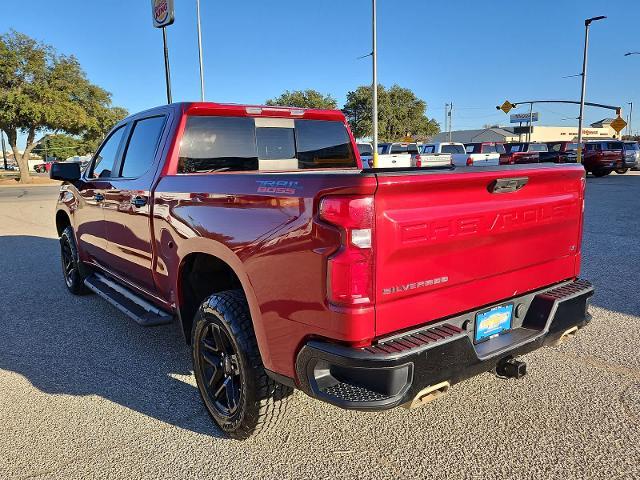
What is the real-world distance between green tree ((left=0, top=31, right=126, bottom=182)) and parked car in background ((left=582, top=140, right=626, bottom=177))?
2948 centimetres

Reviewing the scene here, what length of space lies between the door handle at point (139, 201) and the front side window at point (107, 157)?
1.04 m

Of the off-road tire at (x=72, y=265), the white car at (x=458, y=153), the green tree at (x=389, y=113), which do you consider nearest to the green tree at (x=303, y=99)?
the green tree at (x=389, y=113)

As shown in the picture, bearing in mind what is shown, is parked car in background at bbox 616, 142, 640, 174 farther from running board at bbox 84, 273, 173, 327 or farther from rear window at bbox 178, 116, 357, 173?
running board at bbox 84, 273, 173, 327

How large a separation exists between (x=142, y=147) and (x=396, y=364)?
2.90m

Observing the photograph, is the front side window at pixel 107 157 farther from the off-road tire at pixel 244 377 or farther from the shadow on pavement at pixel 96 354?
the off-road tire at pixel 244 377

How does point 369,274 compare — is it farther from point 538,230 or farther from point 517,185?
point 538,230

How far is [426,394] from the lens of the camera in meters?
2.38

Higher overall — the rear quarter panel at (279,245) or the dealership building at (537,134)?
the dealership building at (537,134)

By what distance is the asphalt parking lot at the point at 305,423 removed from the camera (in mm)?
2682

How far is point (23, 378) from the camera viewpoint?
381 cm

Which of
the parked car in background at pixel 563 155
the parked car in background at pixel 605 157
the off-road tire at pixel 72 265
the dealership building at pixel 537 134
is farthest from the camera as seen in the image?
the dealership building at pixel 537 134

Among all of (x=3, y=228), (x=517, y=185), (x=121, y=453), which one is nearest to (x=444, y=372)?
(x=517, y=185)

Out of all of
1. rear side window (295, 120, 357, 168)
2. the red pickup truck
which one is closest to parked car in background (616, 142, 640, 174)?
rear side window (295, 120, 357, 168)

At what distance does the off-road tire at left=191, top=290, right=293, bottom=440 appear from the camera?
2.67m
